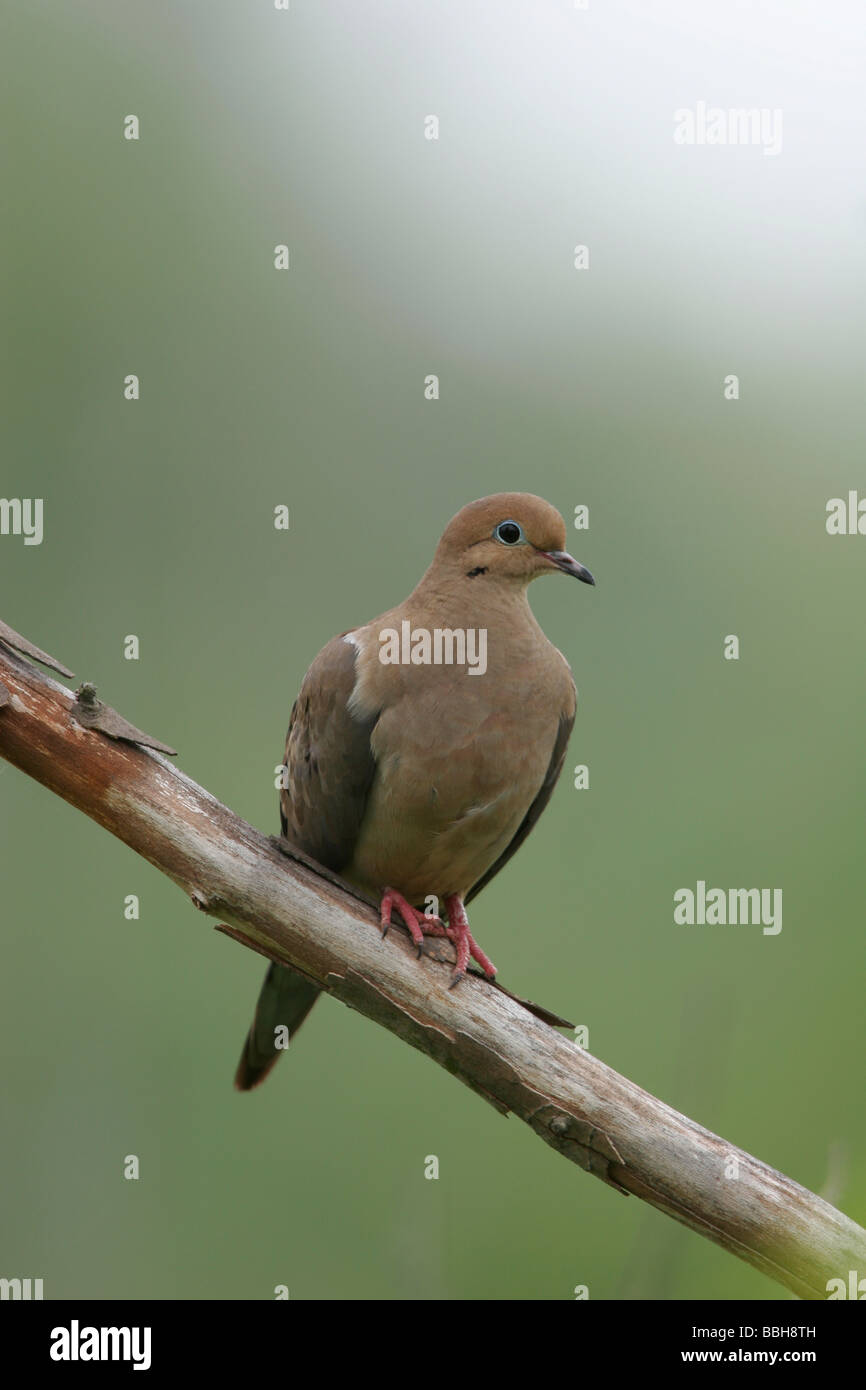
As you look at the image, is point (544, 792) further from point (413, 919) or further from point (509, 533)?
point (509, 533)

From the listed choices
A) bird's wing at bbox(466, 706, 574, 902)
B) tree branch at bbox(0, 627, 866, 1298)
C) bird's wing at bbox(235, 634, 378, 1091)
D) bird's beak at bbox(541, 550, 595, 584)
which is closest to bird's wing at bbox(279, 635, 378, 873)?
bird's wing at bbox(235, 634, 378, 1091)

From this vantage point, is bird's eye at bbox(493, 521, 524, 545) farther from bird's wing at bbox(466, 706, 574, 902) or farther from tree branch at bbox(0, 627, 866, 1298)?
tree branch at bbox(0, 627, 866, 1298)

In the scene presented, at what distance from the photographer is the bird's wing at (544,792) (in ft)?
11.8

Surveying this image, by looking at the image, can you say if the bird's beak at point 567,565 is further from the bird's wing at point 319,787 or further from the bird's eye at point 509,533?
the bird's wing at point 319,787

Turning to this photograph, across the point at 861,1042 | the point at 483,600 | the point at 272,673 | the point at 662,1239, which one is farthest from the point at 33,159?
the point at 662,1239

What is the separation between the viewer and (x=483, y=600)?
11.6 feet

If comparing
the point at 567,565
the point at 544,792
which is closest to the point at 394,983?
the point at 544,792

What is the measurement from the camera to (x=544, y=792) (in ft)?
12.1

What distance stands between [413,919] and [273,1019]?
2.39 feet

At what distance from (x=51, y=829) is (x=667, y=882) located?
3.06 meters

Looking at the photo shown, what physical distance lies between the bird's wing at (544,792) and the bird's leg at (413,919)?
52 cm

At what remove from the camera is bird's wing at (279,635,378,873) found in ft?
11.3

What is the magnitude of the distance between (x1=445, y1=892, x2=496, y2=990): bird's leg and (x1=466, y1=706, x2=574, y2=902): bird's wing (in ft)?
0.64

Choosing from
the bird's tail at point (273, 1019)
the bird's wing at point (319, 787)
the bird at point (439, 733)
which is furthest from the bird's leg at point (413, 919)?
the bird's tail at point (273, 1019)
